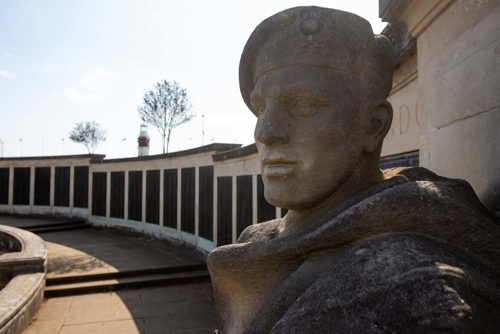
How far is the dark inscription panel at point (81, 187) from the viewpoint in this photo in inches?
680

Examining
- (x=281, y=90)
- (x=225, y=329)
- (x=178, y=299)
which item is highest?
(x=281, y=90)

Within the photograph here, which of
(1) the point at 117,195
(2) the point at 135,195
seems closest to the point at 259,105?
(2) the point at 135,195

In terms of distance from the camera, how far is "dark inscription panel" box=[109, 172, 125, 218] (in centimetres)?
1515

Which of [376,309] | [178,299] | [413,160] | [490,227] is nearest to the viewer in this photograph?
[376,309]

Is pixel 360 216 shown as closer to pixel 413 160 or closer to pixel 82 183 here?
pixel 413 160

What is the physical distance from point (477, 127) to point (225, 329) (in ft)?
4.63

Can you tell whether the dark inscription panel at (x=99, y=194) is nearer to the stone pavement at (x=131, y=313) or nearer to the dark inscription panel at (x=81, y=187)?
the dark inscription panel at (x=81, y=187)

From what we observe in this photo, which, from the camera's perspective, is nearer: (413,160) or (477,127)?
(477,127)

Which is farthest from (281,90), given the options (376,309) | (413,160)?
(413,160)

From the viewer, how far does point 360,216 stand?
130 cm

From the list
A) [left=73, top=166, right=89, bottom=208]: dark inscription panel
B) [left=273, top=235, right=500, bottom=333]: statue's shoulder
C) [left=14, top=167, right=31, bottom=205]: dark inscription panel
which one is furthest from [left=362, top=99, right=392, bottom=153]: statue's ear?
[left=14, top=167, right=31, bottom=205]: dark inscription panel

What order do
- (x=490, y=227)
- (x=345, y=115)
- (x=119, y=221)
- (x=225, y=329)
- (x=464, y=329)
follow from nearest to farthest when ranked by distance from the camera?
(x=464, y=329), (x=490, y=227), (x=345, y=115), (x=225, y=329), (x=119, y=221)

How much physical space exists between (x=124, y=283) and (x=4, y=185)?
1462cm

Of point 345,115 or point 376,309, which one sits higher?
point 345,115
